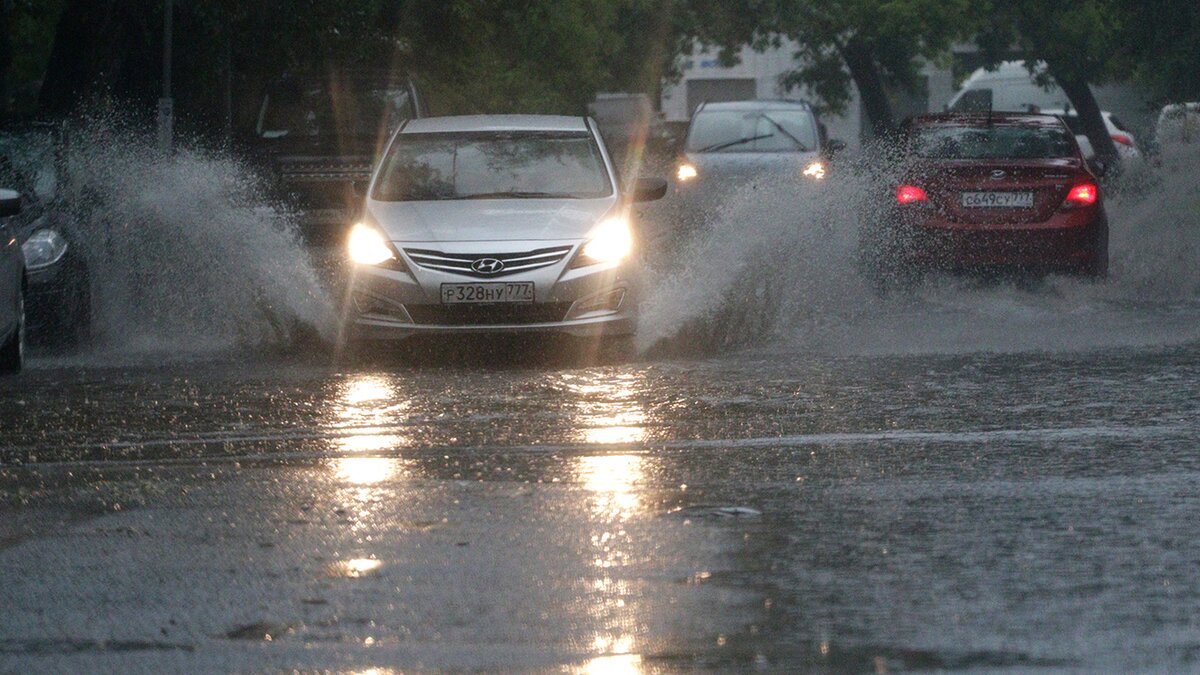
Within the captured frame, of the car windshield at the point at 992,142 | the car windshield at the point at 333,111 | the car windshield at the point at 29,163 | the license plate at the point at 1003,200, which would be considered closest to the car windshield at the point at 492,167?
the car windshield at the point at 29,163

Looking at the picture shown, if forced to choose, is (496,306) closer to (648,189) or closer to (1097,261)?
(648,189)

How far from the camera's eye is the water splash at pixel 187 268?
1427 centimetres

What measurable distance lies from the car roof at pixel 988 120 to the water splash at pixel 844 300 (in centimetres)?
129

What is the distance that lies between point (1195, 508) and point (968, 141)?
10.4 meters

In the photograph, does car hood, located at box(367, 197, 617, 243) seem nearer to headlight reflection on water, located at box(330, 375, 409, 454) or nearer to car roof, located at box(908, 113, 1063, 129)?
headlight reflection on water, located at box(330, 375, 409, 454)

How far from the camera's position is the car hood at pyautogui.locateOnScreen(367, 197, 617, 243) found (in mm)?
12633

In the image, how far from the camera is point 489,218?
12.9 m

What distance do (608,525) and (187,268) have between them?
883cm

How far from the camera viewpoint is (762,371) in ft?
39.7

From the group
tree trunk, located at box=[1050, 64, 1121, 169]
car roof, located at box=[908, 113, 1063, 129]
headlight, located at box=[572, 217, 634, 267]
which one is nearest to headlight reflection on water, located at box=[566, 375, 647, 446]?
headlight, located at box=[572, 217, 634, 267]

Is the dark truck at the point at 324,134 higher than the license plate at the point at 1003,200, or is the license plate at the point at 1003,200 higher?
the dark truck at the point at 324,134

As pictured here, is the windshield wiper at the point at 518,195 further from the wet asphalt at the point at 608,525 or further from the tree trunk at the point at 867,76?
the tree trunk at the point at 867,76

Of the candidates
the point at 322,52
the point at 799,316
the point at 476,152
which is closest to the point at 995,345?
the point at 799,316

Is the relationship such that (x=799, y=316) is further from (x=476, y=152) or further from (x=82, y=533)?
(x=82, y=533)
